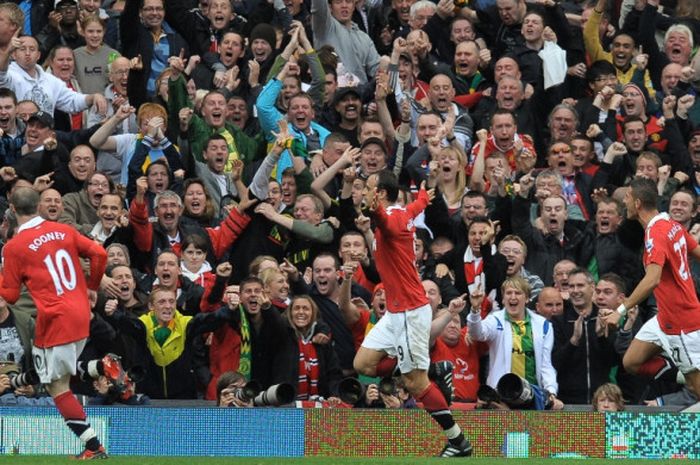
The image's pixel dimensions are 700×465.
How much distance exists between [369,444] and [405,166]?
4.77 metres

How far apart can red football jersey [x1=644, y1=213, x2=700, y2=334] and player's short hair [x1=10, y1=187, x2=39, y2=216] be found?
5.23 metres

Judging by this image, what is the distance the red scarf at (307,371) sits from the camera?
17.3 m

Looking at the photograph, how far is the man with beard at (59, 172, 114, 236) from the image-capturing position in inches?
Result: 742

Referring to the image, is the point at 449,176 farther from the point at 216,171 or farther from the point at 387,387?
the point at 387,387

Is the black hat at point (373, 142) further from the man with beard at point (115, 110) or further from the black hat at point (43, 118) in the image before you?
the black hat at point (43, 118)

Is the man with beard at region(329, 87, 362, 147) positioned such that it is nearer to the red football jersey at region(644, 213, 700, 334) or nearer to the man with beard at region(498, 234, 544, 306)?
the man with beard at region(498, 234, 544, 306)

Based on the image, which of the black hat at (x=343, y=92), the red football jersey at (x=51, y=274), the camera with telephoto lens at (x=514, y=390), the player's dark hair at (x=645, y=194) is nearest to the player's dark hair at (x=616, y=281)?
the player's dark hair at (x=645, y=194)

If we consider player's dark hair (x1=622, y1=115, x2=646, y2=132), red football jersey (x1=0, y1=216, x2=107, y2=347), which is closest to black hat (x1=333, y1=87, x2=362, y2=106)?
player's dark hair (x1=622, y1=115, x2=646, y2=132)

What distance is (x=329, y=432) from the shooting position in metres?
16.2

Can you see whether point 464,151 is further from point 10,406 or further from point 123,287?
point 10,406

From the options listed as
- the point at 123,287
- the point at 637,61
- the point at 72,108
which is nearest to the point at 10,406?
the point at 123,287

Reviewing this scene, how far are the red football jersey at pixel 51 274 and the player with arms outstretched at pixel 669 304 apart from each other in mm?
4537

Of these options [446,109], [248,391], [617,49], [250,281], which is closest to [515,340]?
[250,281]

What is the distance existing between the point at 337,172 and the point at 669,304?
4590 millimetres
